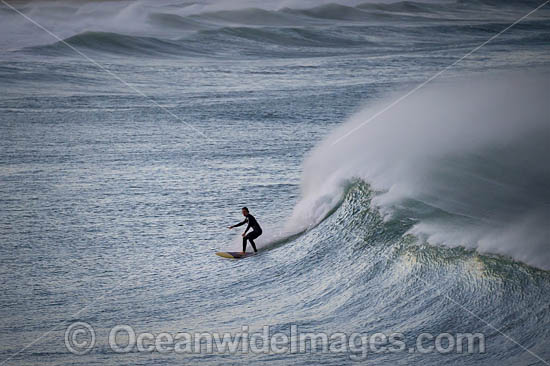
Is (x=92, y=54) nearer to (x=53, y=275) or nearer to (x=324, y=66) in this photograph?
(x=324, y=66)

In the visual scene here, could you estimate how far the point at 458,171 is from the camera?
30.8 ft

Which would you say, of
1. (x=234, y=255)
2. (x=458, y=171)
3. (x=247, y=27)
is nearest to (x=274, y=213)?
(x=234, y=255)

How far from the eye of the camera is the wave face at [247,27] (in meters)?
24.8

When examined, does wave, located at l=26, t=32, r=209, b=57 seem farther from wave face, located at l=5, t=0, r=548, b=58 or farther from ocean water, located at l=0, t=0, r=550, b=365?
ocean water, located at l=0, t=0, r=550, b=365

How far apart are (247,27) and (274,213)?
1888cm

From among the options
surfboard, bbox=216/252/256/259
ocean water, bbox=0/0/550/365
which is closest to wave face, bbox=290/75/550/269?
ocean water, bbox=0/0/550/365

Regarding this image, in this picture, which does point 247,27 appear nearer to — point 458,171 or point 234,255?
point 458,171

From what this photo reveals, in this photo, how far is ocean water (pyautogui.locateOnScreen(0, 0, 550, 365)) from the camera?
7.06 metres

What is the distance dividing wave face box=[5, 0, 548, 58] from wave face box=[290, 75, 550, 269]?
43.9ft

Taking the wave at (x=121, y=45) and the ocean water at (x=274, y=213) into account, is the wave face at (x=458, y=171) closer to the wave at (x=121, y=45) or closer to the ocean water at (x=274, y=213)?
the ocean water at (x=274, y=213)

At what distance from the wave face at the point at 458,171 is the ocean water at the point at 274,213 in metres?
0.03

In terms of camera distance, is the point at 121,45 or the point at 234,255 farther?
the point at 121,45

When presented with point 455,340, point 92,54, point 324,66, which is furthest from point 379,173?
point 92,54

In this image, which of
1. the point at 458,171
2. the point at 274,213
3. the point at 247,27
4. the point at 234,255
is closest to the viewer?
the point at 234,255
